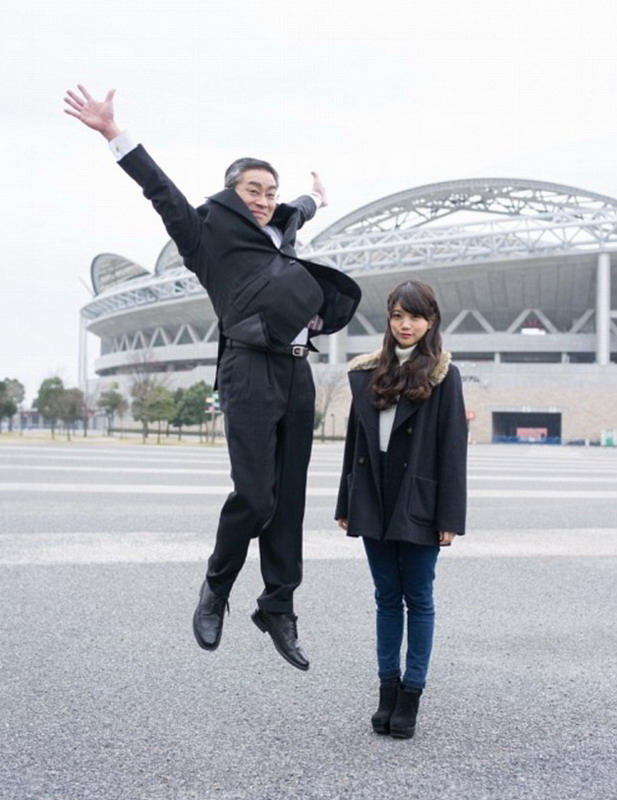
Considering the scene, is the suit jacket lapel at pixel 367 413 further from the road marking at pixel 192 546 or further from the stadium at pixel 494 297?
the stadium at pixel 494 297

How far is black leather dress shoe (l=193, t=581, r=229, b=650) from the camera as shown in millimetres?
3381

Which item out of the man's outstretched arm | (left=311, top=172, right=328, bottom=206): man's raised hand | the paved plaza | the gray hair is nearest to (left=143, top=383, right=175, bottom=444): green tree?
the paved plaza

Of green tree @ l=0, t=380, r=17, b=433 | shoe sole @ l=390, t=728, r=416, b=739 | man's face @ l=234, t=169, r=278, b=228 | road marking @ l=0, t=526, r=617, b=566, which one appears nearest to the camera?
shoe sole @ l=390, t=728, r=416, b=739

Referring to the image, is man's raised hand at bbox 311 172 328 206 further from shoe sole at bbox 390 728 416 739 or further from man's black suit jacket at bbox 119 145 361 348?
shoe sole at bbox 390 728 416 739

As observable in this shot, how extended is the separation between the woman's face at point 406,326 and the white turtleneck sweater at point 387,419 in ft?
0.09

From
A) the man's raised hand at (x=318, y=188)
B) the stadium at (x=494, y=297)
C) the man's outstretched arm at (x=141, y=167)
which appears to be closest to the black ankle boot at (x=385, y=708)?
the man's outstretched arm at (x=141, y=167)

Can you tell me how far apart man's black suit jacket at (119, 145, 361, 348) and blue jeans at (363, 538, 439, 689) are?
3.30ft

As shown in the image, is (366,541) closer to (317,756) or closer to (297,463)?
(297,463)

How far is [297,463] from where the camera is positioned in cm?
357

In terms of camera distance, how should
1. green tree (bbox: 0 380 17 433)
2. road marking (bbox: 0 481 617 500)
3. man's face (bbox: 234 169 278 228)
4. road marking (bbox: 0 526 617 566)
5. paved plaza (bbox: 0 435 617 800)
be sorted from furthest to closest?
1. green tree (bbox: 0 380 17 433)
2. road marking (bbox: 0 481 617 500)
3. road marking (bbox: 0 526 617 566)
4. man's face (bbox: 234 169 278 228)
5. paved plaza (bbox: 0 435 617 800)

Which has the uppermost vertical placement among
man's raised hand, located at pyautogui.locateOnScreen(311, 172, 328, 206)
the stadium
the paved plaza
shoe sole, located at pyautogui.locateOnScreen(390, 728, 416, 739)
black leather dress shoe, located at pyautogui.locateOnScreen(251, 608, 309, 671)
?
the stadium

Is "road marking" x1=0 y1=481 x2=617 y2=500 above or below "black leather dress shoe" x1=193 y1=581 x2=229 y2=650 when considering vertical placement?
below

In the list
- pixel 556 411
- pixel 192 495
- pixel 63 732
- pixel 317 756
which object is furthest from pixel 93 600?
pixel 556 411

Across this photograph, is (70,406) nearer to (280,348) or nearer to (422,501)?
(280,348)
